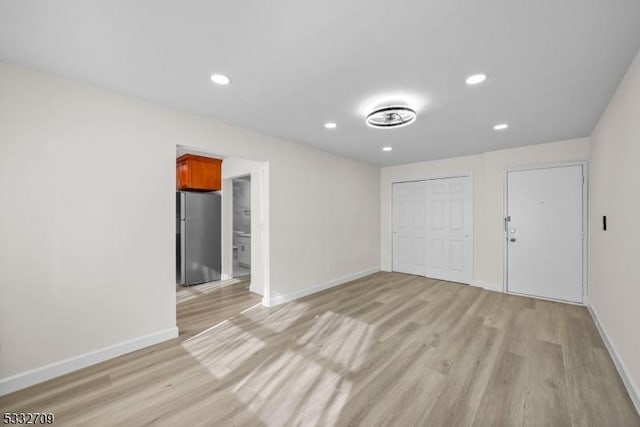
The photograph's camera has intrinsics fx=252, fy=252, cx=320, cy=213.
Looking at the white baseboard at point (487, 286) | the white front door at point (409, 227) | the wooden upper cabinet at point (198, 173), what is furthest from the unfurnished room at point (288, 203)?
the wooden upper cabinet at point (198, 173)

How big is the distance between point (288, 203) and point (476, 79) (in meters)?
2.76

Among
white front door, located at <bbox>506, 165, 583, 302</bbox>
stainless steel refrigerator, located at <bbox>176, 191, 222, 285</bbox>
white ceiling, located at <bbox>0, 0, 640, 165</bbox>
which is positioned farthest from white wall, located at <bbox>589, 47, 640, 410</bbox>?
stainless steel refrigerator, located at <bbox>176, 191, 222, 285</bbox>

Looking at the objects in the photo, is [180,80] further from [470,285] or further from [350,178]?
[470,285]

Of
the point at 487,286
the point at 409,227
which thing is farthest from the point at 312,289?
the point at 487,286

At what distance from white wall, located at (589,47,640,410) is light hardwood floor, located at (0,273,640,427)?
A: 31 cm

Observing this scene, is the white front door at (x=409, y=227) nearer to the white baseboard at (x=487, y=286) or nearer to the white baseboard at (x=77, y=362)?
the white baseboard at (x=487, y=286)

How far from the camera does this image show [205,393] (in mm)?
1883

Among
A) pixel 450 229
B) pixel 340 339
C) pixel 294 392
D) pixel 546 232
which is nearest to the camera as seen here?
pixel 294 392

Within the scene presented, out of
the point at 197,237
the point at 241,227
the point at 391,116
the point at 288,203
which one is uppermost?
the point at 391,116

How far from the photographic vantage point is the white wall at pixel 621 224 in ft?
5.96

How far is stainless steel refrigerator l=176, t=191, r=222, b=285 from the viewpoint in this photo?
4.80 meters

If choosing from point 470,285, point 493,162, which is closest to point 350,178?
point 493,162

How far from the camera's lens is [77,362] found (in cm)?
→ 215

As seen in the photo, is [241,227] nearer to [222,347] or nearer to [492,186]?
[222,347]
